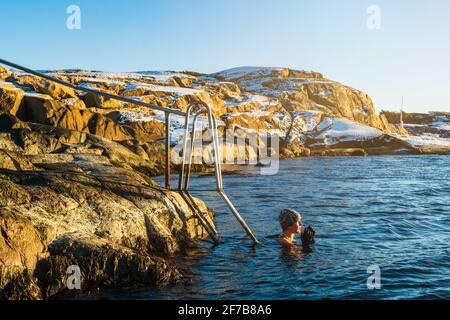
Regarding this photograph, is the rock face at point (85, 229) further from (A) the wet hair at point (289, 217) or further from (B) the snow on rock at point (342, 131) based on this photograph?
(B) the snow on rock at point (342, 131)

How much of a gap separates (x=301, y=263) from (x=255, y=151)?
52.0 meters

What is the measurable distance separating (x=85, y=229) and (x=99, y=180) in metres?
2.12

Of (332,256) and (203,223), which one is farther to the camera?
(203,223)

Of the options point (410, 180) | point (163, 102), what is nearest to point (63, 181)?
point (410, 180)

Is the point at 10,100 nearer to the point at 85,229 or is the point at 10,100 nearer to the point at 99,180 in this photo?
the point at 99,180

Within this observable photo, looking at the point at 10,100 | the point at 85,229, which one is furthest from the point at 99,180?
the point at 10,100

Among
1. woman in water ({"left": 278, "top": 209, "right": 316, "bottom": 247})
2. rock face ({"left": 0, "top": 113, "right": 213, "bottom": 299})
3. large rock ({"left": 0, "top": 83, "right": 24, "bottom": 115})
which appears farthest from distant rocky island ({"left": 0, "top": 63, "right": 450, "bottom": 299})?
woman in water ({"left": 278, "top": 209, "right": 316, "bottom": 247})

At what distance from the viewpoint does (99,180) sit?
10.6 meters

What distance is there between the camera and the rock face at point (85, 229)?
7.16 metres

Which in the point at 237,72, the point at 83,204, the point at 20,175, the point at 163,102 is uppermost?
the point at 237,72

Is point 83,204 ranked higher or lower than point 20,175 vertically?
lower
